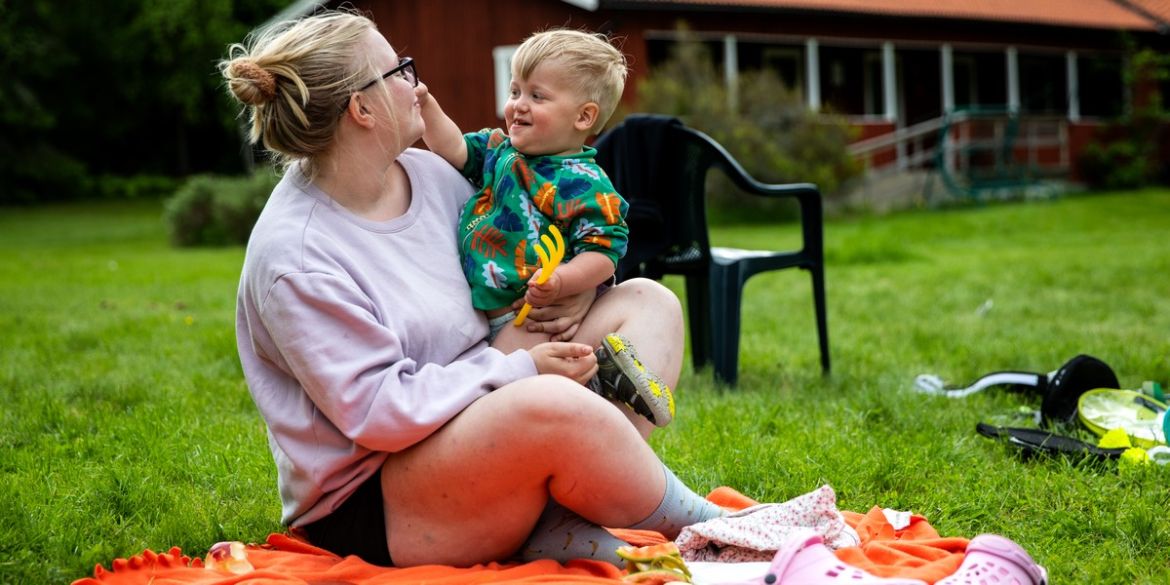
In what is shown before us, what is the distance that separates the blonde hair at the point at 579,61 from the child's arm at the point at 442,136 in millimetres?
201

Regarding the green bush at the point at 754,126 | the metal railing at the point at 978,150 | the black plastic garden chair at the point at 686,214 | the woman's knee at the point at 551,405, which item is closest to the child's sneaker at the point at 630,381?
the woman's knee at the point at 551,405

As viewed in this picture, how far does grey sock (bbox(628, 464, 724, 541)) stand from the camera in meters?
2.51

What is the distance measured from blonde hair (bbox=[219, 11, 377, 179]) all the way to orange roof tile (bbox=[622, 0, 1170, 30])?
16.3m

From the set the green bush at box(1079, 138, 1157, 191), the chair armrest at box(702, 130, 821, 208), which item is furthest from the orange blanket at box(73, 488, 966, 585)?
the green bush at box(1079, 138, 1157, 191)

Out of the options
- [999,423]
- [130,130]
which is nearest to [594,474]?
[999,423]

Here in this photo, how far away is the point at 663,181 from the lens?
484 cm

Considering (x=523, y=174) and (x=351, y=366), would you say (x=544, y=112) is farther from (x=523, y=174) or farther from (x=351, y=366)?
(x=351, y=366)

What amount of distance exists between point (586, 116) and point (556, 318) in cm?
50

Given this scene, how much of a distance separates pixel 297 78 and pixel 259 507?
1299 mm

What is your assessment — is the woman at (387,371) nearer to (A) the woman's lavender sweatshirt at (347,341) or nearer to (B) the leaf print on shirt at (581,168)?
(A) the woman's lavender sweatshirt at (347,341)

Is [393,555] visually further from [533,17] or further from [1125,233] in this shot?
[533,17]

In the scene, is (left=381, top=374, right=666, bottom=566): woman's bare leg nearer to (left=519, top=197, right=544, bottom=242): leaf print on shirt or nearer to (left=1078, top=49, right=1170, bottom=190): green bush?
(left=519, top=197, right=544, bottom=242): leaf print on shirt

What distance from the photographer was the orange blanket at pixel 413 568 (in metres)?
2.36

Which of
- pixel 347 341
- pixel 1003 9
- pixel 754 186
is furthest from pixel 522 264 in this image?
pixel 1003 9
